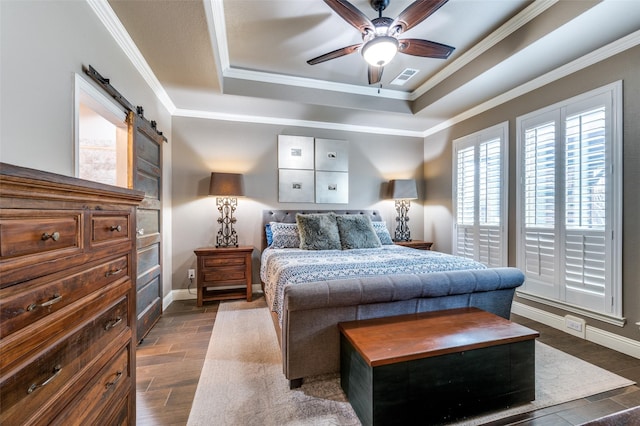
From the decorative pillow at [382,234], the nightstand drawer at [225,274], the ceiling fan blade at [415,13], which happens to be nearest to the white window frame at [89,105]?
the nightstand drawer at [225,274]

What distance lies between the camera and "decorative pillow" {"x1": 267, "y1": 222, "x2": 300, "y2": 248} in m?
3.48

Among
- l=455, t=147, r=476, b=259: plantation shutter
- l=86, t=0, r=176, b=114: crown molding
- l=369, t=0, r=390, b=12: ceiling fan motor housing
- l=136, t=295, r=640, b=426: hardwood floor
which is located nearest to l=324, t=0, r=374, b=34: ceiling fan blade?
l=369, t=0, r=390, b=12: ceiling fan motor housing

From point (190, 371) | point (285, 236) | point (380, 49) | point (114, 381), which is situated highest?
point (380, 49)

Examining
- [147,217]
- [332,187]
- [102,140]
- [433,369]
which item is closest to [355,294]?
[433,369]

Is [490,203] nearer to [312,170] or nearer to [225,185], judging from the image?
[312,170]

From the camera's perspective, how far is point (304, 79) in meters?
3.45

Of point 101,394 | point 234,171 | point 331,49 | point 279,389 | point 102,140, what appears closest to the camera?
point 101,394

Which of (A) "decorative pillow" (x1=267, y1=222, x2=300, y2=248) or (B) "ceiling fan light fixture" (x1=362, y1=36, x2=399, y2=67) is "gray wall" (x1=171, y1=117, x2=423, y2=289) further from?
(B) "ceiling fan light fixture" (x1=362, y1=36, x2=399, y2=67)

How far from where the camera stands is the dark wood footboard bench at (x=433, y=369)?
4.62ft

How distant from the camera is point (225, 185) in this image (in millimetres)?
3523

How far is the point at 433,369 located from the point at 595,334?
2147 mm

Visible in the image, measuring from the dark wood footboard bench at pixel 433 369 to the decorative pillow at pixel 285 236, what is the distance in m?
1.82

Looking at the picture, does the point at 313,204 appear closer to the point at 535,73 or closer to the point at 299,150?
the point at 299,150

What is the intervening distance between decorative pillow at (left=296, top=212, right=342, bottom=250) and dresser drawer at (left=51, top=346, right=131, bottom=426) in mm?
2210
